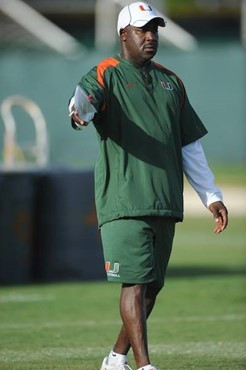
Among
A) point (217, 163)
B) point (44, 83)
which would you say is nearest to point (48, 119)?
point (44, 83)

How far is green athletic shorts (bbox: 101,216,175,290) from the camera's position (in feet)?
23.1

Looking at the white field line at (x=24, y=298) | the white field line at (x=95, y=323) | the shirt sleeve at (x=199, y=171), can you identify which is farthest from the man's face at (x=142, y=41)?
the white field line at (x=24, y=298)

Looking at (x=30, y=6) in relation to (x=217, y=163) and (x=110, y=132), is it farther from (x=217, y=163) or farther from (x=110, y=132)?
(x=110, y=132)

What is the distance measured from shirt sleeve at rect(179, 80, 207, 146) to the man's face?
35 cm

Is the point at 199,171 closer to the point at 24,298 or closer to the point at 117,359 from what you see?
the point at 117,359

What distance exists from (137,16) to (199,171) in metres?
1.06

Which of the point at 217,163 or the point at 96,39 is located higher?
the point at 96,39

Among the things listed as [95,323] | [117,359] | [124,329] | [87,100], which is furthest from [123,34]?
[95,323]

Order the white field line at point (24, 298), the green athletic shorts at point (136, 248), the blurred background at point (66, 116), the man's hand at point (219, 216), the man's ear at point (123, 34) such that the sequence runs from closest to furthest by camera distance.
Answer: the green athletic shorts at point (136, 248) < the man's ear at point (123, 34) < the man's hand at point (219, 216) < the white field line at point (24, 298) < the blurred background at point (66, 116)

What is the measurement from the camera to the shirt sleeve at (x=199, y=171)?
751 cm

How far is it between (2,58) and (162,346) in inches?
1090

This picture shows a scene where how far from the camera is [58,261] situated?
542 inches

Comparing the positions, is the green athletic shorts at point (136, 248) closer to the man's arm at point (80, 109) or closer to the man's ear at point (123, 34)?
the man's arm at point (80, 109)

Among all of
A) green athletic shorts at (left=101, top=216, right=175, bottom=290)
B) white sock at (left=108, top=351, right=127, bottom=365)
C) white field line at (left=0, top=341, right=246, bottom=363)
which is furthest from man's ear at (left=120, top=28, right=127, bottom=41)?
white field line at (left=0, top=341, right=246, bottom=363)
